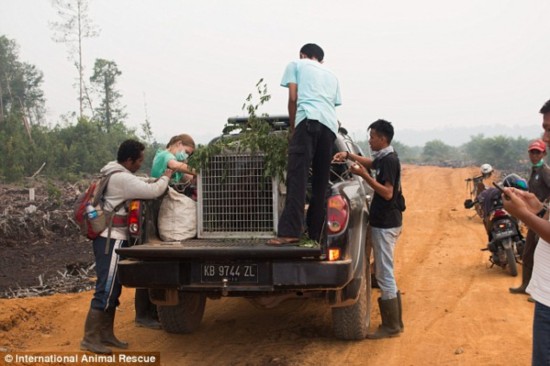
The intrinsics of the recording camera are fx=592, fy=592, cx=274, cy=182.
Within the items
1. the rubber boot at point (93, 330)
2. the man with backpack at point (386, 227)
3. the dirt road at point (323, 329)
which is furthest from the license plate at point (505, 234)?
the rubber boot at point (93, 330)

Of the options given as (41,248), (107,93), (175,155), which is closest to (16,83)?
(107,93)

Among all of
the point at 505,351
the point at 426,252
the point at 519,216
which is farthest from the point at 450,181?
→ the point at 519,216

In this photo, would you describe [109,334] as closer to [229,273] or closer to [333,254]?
[229,273]

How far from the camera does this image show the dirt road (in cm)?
505

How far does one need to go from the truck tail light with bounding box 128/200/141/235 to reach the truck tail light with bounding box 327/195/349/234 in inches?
66.9

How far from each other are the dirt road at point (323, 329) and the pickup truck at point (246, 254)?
37 centimetres

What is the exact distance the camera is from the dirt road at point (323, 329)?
5.05m

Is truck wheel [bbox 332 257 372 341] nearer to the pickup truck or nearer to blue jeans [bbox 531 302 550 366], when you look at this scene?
the pickup truck

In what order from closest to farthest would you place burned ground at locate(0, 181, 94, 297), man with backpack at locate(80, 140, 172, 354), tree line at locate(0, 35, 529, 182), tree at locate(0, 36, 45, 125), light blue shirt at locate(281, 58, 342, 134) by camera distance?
light blue shirt at locate(281, 58, 342, 134) → man with backpack at locate(80, 140, 172, 354) → burned ground at locate(0, 181, 94, 297) → tree line at locate(0, 35, 529, 182) → tree at locate(0, 36, 45, 125)

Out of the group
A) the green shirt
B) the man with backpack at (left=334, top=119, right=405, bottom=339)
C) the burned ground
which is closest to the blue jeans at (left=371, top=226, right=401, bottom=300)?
the man with backpack at (left=334, top=119, right=405, bottom=339)

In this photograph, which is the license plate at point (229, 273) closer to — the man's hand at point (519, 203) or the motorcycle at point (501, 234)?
the man's hand at point (519, 203)

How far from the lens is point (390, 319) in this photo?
5.62m

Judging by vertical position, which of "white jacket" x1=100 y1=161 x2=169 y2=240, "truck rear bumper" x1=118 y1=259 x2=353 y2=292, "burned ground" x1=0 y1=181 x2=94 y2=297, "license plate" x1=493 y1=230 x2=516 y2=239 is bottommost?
"burned ground" x1=0 y1=181 x2=94 y2=297

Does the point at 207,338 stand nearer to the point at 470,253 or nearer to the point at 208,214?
the point at 208,214
